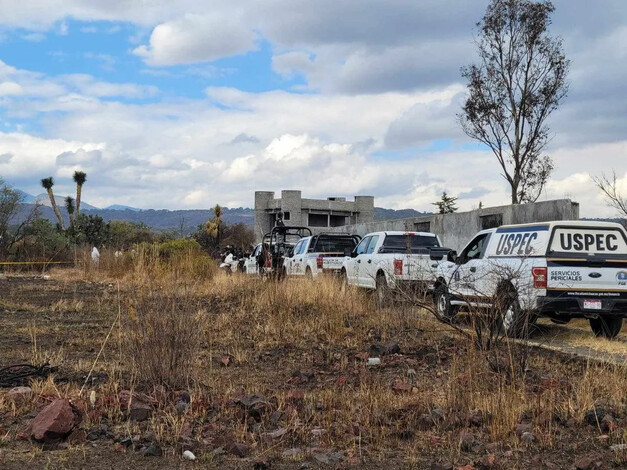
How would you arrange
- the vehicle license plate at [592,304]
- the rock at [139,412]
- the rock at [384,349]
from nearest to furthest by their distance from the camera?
the rock at [139,412], the rock at [384,349], the vehicle license plate at [592,304]

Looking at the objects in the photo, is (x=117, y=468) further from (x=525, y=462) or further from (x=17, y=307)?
(x=17, y=307)

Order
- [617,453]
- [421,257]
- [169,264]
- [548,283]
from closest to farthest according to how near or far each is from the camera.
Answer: [617,453] → [548,283] → [421,257] → [169,264]

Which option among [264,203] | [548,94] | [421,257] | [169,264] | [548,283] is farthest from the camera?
[264,203]

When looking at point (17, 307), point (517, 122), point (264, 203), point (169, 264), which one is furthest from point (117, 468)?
point (264, 203)

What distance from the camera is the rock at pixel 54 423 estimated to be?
531 centimetres

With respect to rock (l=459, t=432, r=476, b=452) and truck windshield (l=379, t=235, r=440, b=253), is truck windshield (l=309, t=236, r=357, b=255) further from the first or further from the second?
rock (l=459, t=432, r=476, b=452)

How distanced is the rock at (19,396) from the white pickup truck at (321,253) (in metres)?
14.7

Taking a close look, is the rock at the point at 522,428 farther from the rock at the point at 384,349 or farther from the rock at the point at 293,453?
the rock at the point at 384,349

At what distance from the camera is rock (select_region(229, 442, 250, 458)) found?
5133mm

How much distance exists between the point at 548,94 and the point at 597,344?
22.0 m

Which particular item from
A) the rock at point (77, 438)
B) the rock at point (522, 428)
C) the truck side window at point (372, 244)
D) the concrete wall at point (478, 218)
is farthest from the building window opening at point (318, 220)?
the rock at point (77, 438)

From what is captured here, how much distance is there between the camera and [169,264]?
71.3 ft

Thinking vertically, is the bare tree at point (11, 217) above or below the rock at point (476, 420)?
above

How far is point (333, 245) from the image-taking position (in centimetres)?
2286
